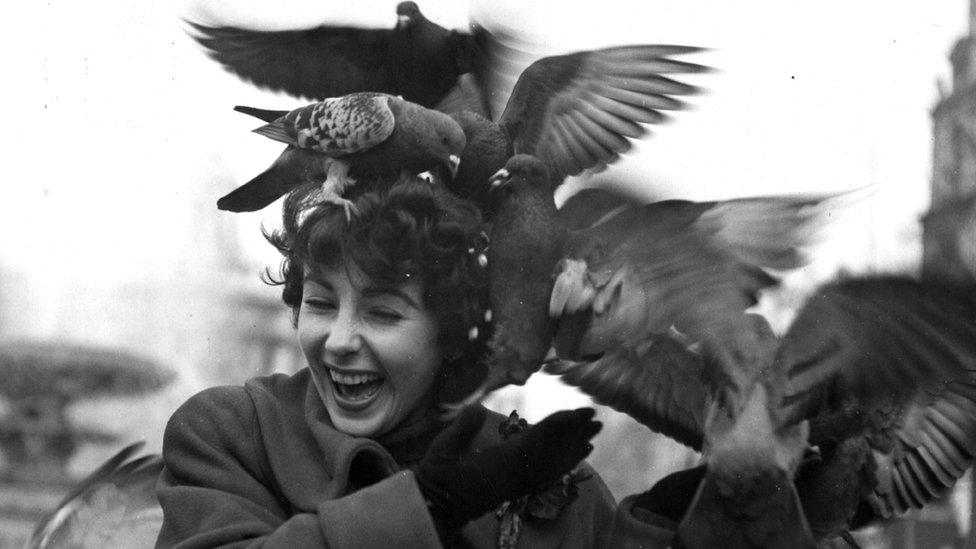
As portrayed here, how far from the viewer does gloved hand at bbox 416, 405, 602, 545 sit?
1710 mm

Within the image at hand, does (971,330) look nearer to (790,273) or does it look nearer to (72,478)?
(790,273)

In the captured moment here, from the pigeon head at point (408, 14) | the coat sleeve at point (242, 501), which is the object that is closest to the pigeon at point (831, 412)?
the coat sleeve at point (242, 501)

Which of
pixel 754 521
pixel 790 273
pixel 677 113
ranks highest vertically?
pixel 677 113

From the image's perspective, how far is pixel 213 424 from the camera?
5.99ft

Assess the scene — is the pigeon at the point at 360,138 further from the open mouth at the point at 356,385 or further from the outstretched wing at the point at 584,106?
the open mouth at the point at 356,385

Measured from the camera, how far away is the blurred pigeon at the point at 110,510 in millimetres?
1970

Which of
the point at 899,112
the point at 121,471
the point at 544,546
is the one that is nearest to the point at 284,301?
the point at 121,471

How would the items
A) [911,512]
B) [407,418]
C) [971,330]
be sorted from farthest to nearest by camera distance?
[407,418] → [911,512] → [971,330]

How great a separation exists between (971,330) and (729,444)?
1.13 ft

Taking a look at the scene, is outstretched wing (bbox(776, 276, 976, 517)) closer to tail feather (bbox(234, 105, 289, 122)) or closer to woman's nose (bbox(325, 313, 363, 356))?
woman's nose (bbox(325, 313, 363, 356))

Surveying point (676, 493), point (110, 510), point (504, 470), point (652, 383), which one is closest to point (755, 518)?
point (676, 493)

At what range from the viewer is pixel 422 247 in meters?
1.84

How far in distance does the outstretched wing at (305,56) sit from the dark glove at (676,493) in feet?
2.27

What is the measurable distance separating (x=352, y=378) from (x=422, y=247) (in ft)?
0.70
